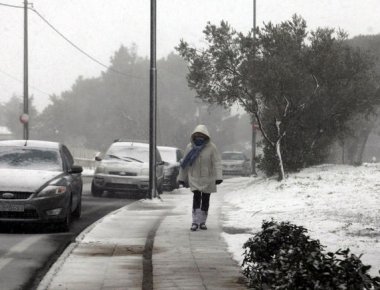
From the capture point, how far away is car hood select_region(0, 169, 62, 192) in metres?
10.9

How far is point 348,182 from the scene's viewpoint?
18.1 metres

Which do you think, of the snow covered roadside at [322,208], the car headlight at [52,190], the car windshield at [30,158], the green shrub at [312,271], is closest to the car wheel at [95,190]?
the snow covered roadside at [322,208]

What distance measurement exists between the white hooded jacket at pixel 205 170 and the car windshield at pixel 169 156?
13763mm

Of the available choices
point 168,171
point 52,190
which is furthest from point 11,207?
point 168,171

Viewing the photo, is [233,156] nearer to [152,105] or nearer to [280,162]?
[280,162]

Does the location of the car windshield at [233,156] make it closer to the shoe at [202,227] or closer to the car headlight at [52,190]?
the car headlight at [52,190]

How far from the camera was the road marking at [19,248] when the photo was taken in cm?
812

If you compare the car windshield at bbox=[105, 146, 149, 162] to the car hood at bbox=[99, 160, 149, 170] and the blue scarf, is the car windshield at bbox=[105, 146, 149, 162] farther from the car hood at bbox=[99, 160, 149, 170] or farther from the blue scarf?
the blue scarf

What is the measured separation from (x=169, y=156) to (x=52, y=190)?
567 inches

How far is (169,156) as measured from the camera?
25469mm

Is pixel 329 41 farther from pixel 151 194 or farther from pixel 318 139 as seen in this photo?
pixel 151 194

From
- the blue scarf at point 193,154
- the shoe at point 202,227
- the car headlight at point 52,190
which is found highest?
the blue scarf at point 193,154

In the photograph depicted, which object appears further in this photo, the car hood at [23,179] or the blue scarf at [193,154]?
the blue scarf at [193,154]

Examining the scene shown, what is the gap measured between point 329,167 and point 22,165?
41.3 ft
